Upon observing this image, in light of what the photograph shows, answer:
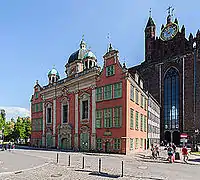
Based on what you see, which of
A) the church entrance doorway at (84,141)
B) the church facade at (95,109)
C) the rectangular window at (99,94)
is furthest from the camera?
the church entrance doorway at (84,141)

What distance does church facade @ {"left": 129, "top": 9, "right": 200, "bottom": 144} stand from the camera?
2869 inches

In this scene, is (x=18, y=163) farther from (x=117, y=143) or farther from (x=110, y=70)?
(x=110, y=70)

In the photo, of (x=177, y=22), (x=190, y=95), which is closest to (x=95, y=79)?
(x=190, y=95)

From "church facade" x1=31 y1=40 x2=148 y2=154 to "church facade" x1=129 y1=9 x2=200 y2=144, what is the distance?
26.4 meters

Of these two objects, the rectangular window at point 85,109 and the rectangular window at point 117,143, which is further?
the rectangular window at point 85,109

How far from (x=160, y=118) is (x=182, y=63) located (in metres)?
17.5

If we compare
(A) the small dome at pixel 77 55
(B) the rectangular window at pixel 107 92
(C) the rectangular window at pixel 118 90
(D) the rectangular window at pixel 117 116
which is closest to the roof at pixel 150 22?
(A) the small dome at pixel 77 55

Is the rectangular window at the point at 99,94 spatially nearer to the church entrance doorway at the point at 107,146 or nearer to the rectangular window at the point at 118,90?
the rectangular window at the point at 118,90

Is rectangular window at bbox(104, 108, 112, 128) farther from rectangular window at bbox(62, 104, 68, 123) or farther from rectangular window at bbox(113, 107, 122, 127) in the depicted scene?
rectangular window at bbox(62, 104, 68, 123)

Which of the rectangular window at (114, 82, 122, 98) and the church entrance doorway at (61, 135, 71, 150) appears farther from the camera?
the church entrance doorway at (61, 135, 71, 150)

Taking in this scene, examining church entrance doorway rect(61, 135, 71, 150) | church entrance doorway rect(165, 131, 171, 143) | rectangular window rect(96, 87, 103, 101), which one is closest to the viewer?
rectangular window rect(96, 87, 103, 101)

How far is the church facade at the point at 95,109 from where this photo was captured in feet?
125

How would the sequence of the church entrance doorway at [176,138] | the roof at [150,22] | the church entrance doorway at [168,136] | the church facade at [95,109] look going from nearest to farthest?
the church facade at [95,109], the church entrance doorway at [176,138], the church entrance doorway at [168,136], the roof at [150,22]

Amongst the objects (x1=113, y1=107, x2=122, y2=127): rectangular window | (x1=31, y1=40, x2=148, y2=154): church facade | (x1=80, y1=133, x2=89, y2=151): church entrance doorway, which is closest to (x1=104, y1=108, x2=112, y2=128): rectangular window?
(x1=31, y1=40, x2=148, y2=154): church facade
